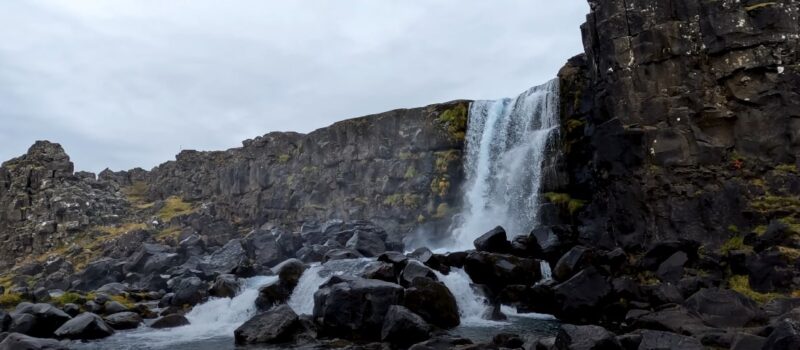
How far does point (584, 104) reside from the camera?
39406 mm

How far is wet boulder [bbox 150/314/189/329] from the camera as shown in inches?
994

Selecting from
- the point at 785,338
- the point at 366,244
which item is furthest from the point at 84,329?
the point at 785,338

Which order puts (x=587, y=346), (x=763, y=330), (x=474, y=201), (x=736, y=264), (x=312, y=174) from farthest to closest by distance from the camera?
(x=312, y=174) → (x=474, y=201) → (x=736, y=264) → (x=763, y=330) → (x=587, y=346)

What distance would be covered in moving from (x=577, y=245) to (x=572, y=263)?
15.3 feet

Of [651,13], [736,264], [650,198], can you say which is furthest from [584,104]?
[736,264]

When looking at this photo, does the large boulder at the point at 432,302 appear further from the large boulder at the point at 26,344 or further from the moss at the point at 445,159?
the moss at the point at 445,159

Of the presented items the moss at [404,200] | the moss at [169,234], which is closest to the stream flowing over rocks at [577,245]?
the moss at [404,200]

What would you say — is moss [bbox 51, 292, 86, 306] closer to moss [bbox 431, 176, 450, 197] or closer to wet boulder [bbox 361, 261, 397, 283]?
wet boulder [bbox 361, 261, 397, 283]

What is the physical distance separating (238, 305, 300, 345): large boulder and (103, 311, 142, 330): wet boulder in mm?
7987

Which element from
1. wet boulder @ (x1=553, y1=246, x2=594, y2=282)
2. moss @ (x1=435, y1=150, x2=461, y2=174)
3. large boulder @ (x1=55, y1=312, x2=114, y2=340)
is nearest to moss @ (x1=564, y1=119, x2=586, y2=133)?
moss @ (x1=435, y1=150, x2=461, y2=174)

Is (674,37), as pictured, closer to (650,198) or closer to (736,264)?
(650,198)

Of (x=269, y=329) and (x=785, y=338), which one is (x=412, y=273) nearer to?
(x=269, y=329)

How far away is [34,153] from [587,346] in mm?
84608

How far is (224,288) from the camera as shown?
28297 millimetres
